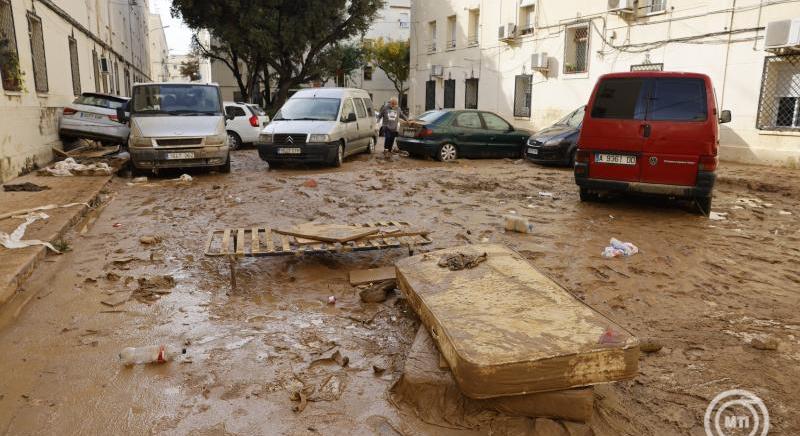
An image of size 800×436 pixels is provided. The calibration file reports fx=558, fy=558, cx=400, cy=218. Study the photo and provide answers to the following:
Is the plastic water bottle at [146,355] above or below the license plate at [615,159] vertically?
below

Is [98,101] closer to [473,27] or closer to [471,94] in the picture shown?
[471,94]

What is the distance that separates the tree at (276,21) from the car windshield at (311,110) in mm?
12055

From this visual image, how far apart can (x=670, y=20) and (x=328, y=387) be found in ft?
54.6

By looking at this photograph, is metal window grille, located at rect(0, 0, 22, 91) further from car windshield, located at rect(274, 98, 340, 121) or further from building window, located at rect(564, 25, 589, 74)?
building window, located at rect(564, 25, 589, 74)

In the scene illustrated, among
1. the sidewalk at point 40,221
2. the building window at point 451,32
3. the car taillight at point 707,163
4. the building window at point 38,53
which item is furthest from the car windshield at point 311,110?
the building window at point 451,32

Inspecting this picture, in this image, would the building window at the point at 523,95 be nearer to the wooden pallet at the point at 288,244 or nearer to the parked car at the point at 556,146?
the parked car at the point at 556,146

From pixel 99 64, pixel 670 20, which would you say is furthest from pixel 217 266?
pixel 99 64

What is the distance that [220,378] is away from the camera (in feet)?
A: 10.8

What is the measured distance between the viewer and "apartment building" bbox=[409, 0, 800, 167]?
1371 cm

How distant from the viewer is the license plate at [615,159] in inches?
303

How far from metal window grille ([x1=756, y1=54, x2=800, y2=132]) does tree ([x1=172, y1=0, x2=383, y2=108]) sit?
678 inches

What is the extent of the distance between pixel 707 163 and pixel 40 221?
837 cm

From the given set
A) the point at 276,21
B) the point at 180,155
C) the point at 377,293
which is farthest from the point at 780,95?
the point at 276,21

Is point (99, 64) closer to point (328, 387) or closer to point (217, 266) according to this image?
point (217, 266)
